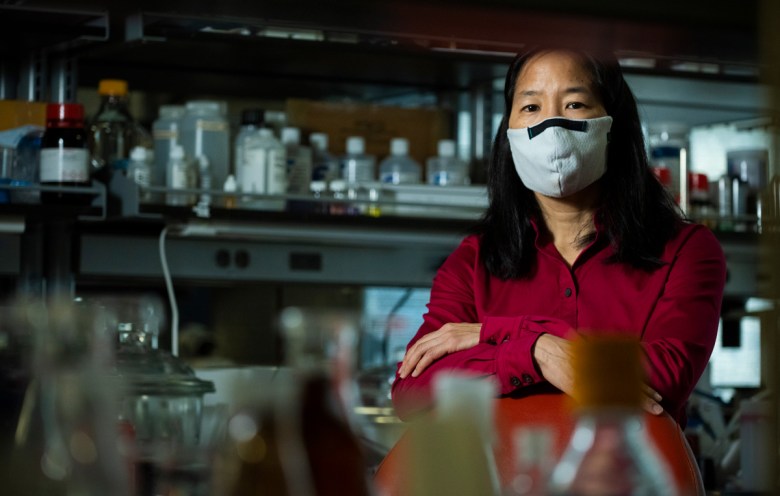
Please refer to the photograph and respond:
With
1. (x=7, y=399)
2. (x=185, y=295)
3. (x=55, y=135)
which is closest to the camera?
(x=7, y=399)

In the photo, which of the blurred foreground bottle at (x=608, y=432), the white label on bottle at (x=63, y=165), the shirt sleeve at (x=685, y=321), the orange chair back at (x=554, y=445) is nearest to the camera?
the blurred foreground bottle at (x=608, y=432)

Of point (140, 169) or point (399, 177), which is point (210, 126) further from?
point (399, 177)

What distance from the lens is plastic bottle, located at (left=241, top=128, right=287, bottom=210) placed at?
7.93 feet

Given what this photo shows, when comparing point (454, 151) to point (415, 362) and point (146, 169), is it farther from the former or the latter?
point (415, 362)

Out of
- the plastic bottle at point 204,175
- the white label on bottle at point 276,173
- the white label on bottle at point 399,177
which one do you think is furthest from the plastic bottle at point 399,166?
the plastic bottle at point 204,175

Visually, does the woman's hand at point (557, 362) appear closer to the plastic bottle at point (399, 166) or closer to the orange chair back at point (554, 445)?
the orange chair back at point (554, 445)

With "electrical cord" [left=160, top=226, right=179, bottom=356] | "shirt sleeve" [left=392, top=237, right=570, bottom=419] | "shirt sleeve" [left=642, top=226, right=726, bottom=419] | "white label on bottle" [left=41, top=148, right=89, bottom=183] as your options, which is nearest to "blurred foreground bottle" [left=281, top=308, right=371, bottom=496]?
"shirt sleeve" [left=392, top=237, right=570, bottom=419]

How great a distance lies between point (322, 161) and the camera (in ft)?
8.54

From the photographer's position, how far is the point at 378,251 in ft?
8.75

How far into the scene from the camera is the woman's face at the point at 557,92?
169 centimetres

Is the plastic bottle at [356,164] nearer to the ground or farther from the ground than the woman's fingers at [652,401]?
farther from the ground

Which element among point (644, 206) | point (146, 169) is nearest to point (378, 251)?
point (146, 169)

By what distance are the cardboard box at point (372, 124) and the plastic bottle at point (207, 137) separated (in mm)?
222

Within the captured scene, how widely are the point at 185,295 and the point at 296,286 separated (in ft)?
0.78
